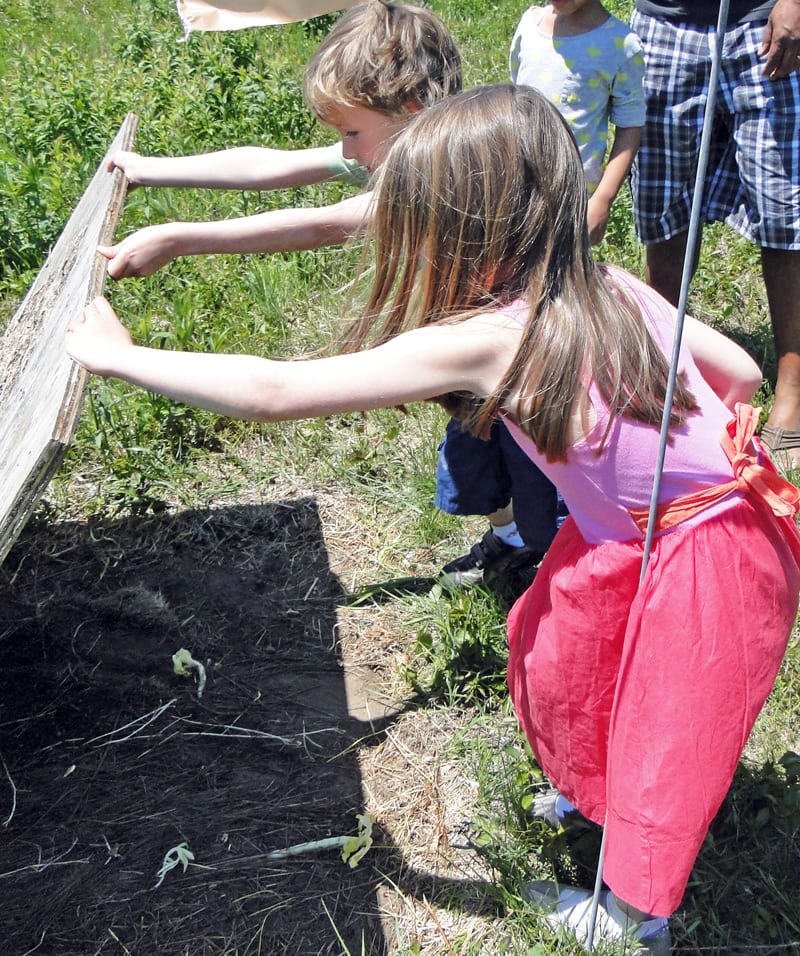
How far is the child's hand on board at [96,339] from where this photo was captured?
1.68 metres

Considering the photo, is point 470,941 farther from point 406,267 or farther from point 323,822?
point 406,267

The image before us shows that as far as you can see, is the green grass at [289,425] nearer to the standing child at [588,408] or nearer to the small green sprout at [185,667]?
the standing child at [588,408]

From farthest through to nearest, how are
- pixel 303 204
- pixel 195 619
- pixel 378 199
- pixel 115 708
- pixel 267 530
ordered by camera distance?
1. pixel 303 204
2. pixel 267 530
3. pixel 195 619
4. pixel 115 708
5. pixel 378 199

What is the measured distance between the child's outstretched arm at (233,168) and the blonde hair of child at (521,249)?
91cm

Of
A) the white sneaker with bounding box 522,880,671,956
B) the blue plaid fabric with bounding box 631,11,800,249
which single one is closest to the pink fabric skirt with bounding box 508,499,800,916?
the white sneaker with bounding box 522,880,671,956

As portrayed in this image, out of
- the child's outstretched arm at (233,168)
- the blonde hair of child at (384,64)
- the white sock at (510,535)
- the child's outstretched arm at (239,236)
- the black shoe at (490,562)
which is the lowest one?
the black shoe at (490,562)

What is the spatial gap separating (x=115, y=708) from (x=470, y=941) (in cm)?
111

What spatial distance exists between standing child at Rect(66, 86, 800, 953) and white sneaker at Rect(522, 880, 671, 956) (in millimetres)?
216

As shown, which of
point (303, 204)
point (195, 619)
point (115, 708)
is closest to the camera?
point (115, 708)

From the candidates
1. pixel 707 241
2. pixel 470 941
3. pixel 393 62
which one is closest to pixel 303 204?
pixel 707 241

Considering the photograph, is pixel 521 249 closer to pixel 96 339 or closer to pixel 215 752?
pixel 96 339

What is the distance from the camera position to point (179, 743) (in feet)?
8.58

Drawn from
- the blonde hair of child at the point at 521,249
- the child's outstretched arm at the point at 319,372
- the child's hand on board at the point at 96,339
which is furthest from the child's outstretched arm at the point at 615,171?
the child's hand on board at the point at 96,339

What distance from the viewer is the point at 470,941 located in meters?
2.13
